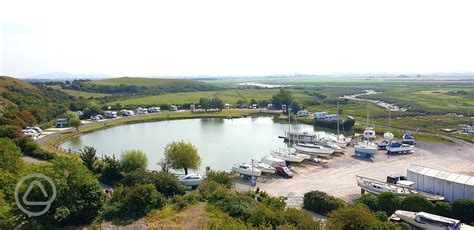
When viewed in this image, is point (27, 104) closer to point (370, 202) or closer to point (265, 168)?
point (265, 168)

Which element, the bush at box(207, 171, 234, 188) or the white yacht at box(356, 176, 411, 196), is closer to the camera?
the white yacht at box(356, 176, 411, 196)

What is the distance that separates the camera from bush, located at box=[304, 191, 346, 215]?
1914 centimetres

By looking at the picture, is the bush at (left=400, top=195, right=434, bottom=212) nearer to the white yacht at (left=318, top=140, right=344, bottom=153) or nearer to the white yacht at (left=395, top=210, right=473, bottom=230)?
the white yacht at (left=395, top=210, right=473, bottom=230)

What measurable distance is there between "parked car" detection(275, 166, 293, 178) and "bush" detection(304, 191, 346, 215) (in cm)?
685

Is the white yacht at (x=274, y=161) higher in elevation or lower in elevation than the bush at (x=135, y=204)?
lower

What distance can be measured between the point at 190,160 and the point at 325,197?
1123 cm

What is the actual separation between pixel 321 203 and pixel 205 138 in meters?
28.0

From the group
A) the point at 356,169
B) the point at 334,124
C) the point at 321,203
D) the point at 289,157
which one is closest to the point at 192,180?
the point at 321,203

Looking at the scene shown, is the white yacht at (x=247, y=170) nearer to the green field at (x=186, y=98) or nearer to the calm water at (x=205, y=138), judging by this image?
the calm water at (x=205, y=138)

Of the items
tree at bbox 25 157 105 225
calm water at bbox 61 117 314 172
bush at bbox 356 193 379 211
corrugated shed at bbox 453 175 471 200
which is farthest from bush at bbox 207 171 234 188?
corrugated shed at bbox 453 175 471 200

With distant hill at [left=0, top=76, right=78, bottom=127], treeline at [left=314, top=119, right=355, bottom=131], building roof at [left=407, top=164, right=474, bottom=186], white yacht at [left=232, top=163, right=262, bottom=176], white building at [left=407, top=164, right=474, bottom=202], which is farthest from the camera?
treeline at [left=314, top=119, right=355, bottom=131]

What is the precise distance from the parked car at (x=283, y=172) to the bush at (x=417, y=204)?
959cm

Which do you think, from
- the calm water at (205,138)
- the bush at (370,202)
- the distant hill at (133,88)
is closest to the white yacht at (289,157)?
the calm water at (205,138)

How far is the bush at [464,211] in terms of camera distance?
1808 cm
